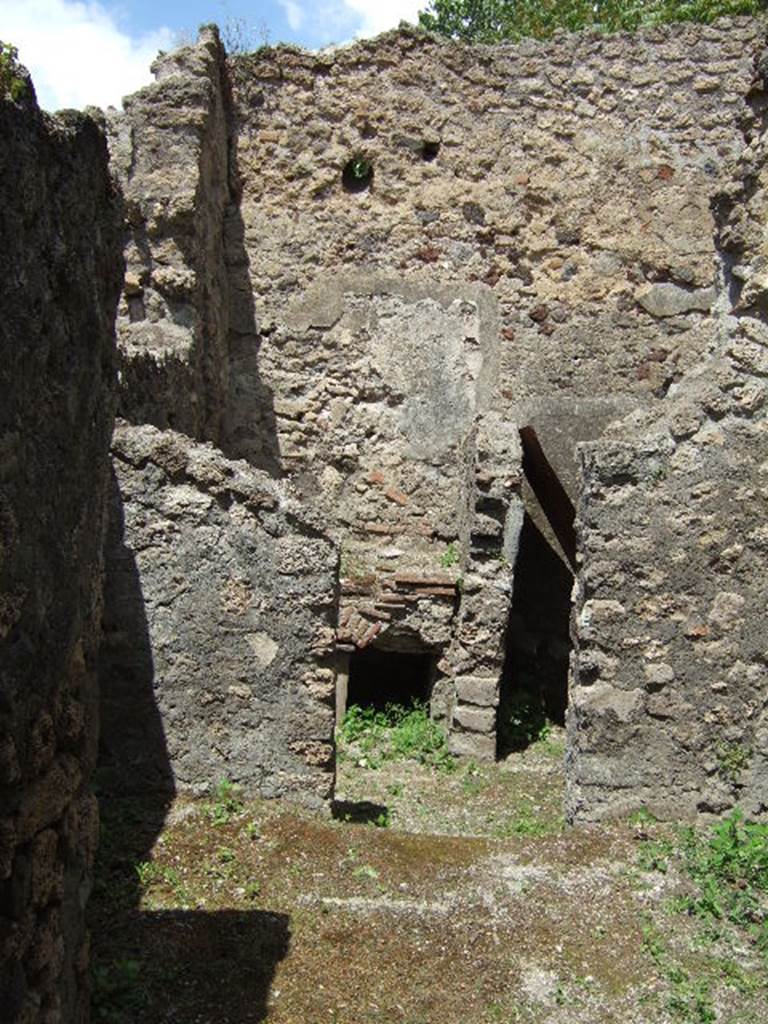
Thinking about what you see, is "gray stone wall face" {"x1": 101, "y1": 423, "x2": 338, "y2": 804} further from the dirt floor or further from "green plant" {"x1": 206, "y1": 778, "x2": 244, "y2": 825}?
the dirt floor

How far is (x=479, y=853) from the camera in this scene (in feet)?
14.6

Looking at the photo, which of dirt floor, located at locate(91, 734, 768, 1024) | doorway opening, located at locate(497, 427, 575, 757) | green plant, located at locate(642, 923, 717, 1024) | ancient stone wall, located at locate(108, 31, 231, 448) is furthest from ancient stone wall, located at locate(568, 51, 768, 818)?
doorway opening, located at locate(497, 427, 575, 757)

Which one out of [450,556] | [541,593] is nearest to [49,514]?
[450,556]

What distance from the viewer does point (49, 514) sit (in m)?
2.30

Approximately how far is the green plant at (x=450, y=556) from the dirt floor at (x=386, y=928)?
352 centimetres

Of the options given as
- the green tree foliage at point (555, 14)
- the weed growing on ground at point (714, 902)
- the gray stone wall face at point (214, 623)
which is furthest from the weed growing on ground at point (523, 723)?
the green tree foliage at point (555, 14)

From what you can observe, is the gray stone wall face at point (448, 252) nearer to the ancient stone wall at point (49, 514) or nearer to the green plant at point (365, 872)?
the green plant at point (365, 872)

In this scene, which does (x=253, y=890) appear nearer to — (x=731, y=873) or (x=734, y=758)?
(x=731, y=873)

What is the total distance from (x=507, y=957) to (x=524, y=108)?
22.2 ft

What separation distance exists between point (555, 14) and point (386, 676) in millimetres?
15787

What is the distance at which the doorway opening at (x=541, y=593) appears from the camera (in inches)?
335

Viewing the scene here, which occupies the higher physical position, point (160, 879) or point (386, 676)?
point (160, 879)

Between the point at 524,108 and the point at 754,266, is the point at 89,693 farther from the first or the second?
the point at 524,108

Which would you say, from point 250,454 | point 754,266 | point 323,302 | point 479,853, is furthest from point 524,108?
point 479,853
